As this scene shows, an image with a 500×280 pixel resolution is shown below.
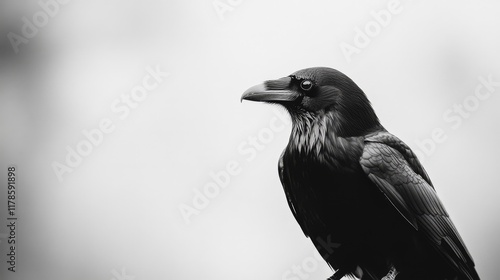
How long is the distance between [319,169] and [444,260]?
69cm

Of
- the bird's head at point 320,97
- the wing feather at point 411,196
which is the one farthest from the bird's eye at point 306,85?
the wing feather at point 411,196

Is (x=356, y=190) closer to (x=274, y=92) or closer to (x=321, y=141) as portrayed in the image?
(x=321, y=141)

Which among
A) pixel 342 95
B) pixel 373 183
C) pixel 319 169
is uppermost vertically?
pixel 342 95

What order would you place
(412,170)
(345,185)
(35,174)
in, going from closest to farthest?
(345,185), (412,170), (35,174)

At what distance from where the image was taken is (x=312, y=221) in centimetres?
287

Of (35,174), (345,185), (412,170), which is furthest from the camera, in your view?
(35,174)

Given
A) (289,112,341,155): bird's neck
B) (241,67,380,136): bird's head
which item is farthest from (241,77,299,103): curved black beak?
(289,112,341,155): bird's neck

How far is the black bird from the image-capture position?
9.05ft

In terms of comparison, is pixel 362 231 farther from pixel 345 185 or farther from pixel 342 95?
pixel 342 95

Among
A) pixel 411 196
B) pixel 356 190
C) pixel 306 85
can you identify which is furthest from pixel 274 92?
pixel 411 196

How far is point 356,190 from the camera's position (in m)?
2.74

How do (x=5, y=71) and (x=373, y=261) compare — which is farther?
(x=5, y=71)

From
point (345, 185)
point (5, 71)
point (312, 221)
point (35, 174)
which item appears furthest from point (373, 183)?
point (5, 71)

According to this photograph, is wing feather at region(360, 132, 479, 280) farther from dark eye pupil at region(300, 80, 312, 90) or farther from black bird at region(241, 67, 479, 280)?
dark eye pupil at region(300, 80, 312, 90)
